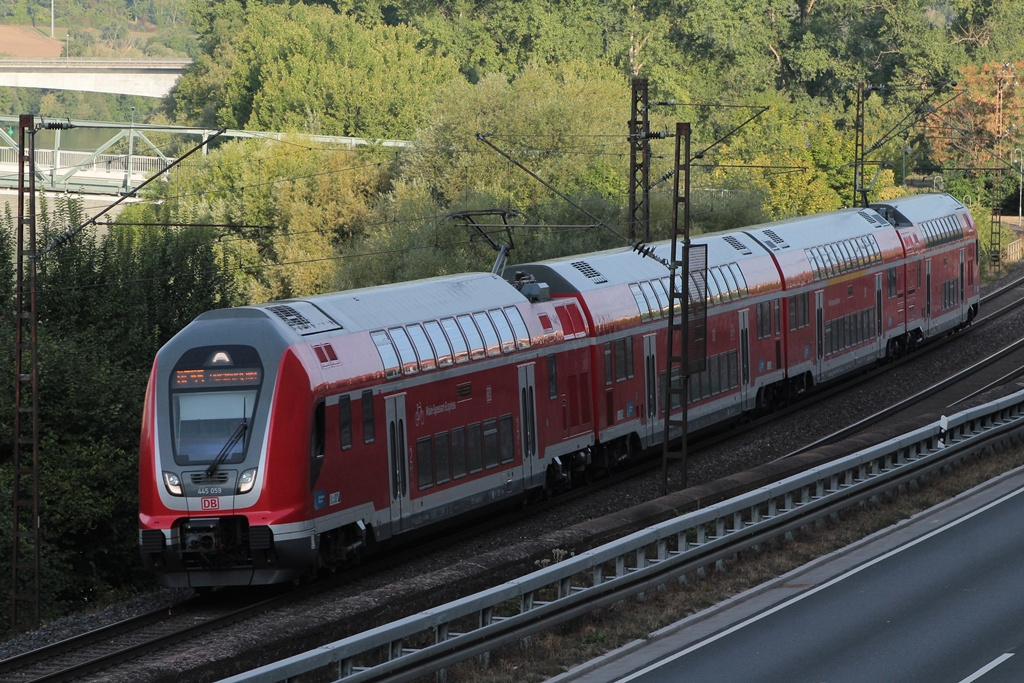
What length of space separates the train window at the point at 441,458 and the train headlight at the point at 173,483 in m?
4.56

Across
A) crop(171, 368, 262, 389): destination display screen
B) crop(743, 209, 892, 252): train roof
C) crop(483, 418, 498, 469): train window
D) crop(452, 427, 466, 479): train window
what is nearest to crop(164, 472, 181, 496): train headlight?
crop(171, 368, 262, 389): destination display screen

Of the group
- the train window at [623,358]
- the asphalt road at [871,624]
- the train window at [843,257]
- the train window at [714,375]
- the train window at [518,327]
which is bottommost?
the train window at [714,375]

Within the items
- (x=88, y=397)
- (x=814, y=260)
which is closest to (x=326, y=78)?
(x=814, y=260)

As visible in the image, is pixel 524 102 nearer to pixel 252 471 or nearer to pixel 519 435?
pixel 519 435

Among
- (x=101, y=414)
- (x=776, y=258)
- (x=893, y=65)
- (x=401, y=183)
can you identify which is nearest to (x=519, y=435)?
(x=101, y=414)

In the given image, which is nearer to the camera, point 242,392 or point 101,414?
point 242,392

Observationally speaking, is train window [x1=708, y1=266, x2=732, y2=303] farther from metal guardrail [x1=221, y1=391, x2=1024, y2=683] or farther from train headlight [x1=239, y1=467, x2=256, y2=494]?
train headlight [x1=239, y1=467, x2=256, y2=494]

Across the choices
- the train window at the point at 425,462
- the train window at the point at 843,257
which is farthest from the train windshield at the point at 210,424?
the train window at the point at 843,257

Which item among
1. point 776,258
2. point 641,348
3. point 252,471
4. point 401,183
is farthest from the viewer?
point 401,183

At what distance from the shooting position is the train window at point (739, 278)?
33812mm

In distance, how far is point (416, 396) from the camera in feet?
70.6

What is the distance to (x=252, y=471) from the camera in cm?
1844

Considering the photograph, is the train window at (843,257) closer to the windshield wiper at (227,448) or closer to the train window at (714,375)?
the train window at (714,375)

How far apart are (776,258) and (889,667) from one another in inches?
911
